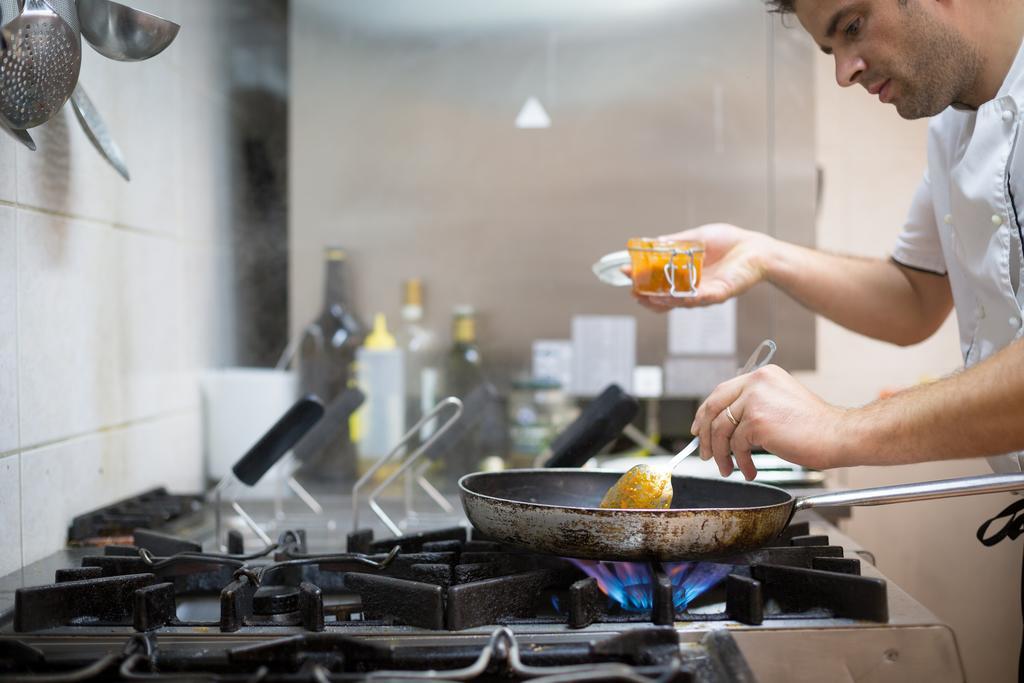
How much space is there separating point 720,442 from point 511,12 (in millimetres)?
1155

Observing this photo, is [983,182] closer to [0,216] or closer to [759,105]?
[759,105]

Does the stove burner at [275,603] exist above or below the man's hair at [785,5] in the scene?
below

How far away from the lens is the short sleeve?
134cm

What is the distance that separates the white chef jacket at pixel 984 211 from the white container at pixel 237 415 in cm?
109

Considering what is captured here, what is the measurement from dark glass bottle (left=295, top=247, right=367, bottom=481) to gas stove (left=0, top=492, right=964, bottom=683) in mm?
726

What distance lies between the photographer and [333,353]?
1.80 m

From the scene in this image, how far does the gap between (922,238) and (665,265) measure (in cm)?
44

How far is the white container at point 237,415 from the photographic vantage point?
168cm

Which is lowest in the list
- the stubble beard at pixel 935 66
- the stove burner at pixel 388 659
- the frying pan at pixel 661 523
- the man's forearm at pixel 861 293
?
the stove burner at pixel 388 659

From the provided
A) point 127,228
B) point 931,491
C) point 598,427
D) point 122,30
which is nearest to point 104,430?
point 127,228

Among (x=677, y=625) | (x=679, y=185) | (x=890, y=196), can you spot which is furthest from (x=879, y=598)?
(x=890, y=196)

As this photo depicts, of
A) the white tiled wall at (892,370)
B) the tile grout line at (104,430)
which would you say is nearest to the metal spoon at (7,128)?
the tile grout line at (104,430)

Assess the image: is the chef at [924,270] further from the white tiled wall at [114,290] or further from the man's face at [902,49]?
the white tiled wall at [114,290]

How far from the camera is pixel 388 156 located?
1.82 meters
